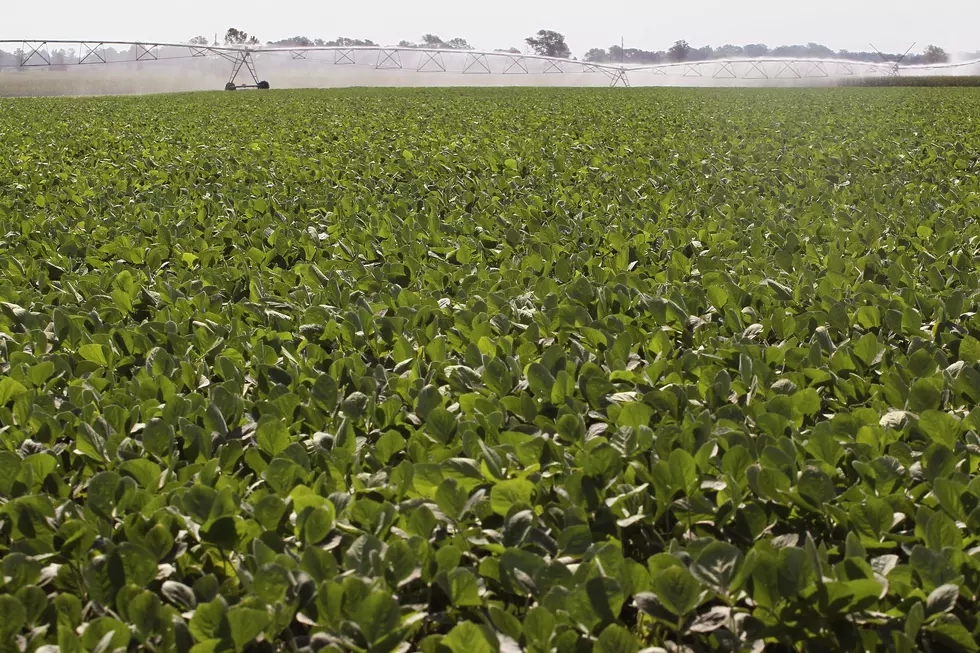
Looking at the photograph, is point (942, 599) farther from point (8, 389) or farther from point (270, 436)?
point (8, 389)

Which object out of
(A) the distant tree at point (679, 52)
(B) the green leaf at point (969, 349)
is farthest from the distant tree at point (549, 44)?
(B) the green leaf at point (969, 349)

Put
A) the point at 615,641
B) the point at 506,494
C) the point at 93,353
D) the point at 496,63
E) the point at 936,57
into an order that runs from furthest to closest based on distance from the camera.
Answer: the point at 936,57 → the point at 496,63 → the point at 93,353 → the point at 506,494 → the point at 615,641

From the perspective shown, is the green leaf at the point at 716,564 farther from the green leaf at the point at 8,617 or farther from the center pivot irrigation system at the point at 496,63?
the center pivot irrigation system at the point at 496,63

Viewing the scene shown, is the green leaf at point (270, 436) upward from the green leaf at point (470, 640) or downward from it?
upward

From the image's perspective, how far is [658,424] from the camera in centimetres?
229


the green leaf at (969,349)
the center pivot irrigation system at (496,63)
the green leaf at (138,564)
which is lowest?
the green leaf at (138,564)

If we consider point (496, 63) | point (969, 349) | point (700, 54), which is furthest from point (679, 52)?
point (969, 349)

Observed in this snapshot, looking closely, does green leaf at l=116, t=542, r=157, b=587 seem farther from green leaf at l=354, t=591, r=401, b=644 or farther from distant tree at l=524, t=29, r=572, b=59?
distant tree at l=524, t=29, r=572, b=59

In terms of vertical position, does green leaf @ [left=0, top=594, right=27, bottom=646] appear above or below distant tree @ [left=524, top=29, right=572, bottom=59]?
below

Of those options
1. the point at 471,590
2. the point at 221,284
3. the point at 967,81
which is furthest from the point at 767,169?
the point at 967,81

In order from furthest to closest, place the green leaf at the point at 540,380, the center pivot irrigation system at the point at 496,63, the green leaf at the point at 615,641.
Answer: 1. the center pivot irrigation system at the point at 496,63
2. the green leaf at the point at 540,380
3. the green leaf at the point at 615,641

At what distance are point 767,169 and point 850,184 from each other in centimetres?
95

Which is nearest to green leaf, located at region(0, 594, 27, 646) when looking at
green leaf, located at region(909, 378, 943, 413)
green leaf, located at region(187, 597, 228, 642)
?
green leaf, located at region(187, 597, 228, 642)

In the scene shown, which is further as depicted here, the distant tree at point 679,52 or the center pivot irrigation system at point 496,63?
the distant tree at point 679,52
